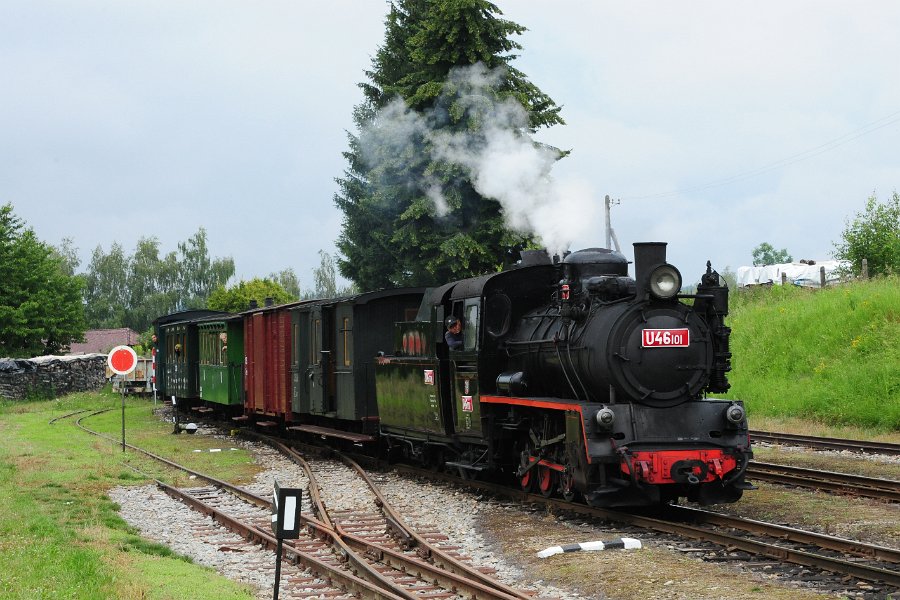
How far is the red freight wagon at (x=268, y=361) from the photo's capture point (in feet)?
70.9

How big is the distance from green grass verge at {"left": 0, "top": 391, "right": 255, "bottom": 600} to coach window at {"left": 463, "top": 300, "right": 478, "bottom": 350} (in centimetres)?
468

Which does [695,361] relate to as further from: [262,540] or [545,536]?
[262,540]

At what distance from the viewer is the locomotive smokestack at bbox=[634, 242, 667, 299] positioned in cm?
1083

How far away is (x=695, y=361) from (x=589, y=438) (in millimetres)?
1542

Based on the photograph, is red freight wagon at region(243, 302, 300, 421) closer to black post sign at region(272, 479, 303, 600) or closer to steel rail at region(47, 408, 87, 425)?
steel rail at region(47, 408, 87, 425)

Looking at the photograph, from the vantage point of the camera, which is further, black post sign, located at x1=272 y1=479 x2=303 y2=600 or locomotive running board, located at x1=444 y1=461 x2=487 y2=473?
locomotive running board, located at x1=444 y1=461 x2=487 y2=473

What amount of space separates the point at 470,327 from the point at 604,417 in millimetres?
3114

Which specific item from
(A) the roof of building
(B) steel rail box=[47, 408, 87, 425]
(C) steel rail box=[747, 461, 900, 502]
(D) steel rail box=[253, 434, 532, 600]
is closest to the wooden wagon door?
(D) steel rail box=[253, 434, 532, 600]

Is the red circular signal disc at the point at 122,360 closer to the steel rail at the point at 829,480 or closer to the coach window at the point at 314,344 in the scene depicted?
the coach window at the point at 314,344

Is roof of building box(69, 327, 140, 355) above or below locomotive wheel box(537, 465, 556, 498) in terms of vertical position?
above

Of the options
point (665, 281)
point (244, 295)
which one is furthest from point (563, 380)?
point (244, 295)

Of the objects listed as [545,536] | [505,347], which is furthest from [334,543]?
[505,347]

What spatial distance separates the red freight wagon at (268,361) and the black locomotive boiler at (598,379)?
828cm

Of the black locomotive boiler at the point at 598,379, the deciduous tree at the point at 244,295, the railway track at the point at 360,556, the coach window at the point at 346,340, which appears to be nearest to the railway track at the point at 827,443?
Result: the black locomotive boiler at the point at 598,379
